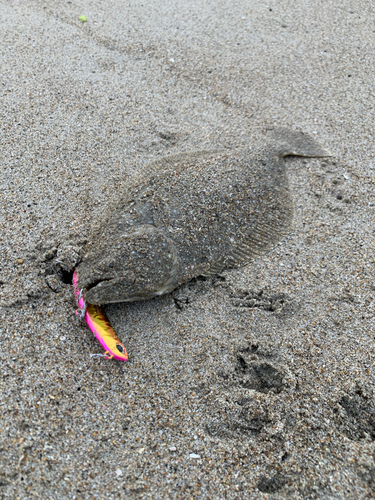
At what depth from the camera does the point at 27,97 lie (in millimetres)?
4125

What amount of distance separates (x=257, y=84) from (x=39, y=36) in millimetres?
2674

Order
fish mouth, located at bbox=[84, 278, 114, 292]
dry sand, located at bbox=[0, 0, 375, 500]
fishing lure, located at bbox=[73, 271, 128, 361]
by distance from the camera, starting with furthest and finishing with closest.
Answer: fish mouth, located at bbox=[84, 278, 114, 292], fishing lure, located at bbox=[73, 271, 128, 361], dry sand, located at bbox=[0, 0, 375, 500]

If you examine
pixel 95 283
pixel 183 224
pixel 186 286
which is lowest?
pixel 186 286

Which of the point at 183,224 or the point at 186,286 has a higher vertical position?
the point at 183,224

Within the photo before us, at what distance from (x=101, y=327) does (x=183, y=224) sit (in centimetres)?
99

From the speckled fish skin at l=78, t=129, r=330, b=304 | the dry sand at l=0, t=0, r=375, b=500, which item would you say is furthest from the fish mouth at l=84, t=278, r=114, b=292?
the dry sand at l=0, t=0, r=375, b=500

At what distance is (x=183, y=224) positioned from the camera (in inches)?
122

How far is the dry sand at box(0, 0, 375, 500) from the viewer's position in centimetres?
217

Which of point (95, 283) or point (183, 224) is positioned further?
point (183, 224)

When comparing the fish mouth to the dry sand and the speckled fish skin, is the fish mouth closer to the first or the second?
the speckled fish skin

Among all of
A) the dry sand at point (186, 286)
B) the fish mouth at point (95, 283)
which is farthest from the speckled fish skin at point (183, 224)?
the dry sand at point (186, 286)

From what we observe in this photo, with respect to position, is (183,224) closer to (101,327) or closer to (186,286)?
(186,286)

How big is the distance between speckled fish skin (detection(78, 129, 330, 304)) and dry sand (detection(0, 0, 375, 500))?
0.16 meters

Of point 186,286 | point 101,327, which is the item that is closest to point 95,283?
point 101,327
